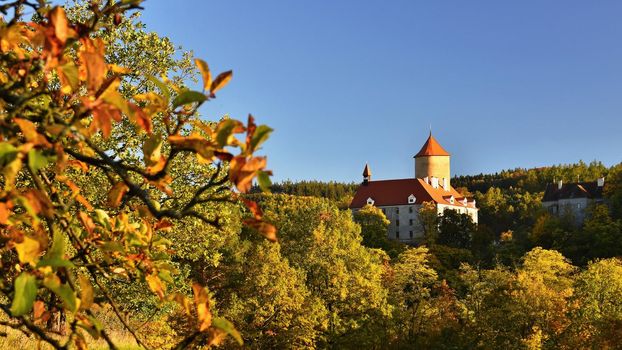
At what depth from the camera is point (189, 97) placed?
159 cm

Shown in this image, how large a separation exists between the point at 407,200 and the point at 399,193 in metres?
2.14

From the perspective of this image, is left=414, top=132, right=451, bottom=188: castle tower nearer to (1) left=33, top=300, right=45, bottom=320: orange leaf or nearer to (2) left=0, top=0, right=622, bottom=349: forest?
(2) left=0, top=0, right=622, bottom=349: forest

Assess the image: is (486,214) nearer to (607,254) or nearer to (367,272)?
(607,254)

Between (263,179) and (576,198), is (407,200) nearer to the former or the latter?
(576,198)

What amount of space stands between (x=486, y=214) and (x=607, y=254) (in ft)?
146

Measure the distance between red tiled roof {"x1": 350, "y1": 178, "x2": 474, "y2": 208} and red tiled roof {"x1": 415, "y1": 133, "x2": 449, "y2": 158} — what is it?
11.1 meters

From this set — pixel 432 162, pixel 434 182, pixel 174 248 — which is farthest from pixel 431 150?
pixel 174 248

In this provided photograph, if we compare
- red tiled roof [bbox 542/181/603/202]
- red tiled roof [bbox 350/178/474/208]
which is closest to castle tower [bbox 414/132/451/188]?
red tiled roof [bbox 350/178/474/208]

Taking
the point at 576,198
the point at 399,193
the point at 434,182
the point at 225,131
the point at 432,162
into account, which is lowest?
the point at 225,131

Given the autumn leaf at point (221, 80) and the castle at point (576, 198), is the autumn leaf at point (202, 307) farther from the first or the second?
the castle at point (576, 198)

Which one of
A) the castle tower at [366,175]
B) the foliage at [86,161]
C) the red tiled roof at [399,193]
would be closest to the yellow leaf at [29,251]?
the foliage at [86,161]

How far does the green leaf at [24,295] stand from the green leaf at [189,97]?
1.76 ft

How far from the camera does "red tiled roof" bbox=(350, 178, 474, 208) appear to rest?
285 feet

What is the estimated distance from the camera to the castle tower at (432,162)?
332 feet
